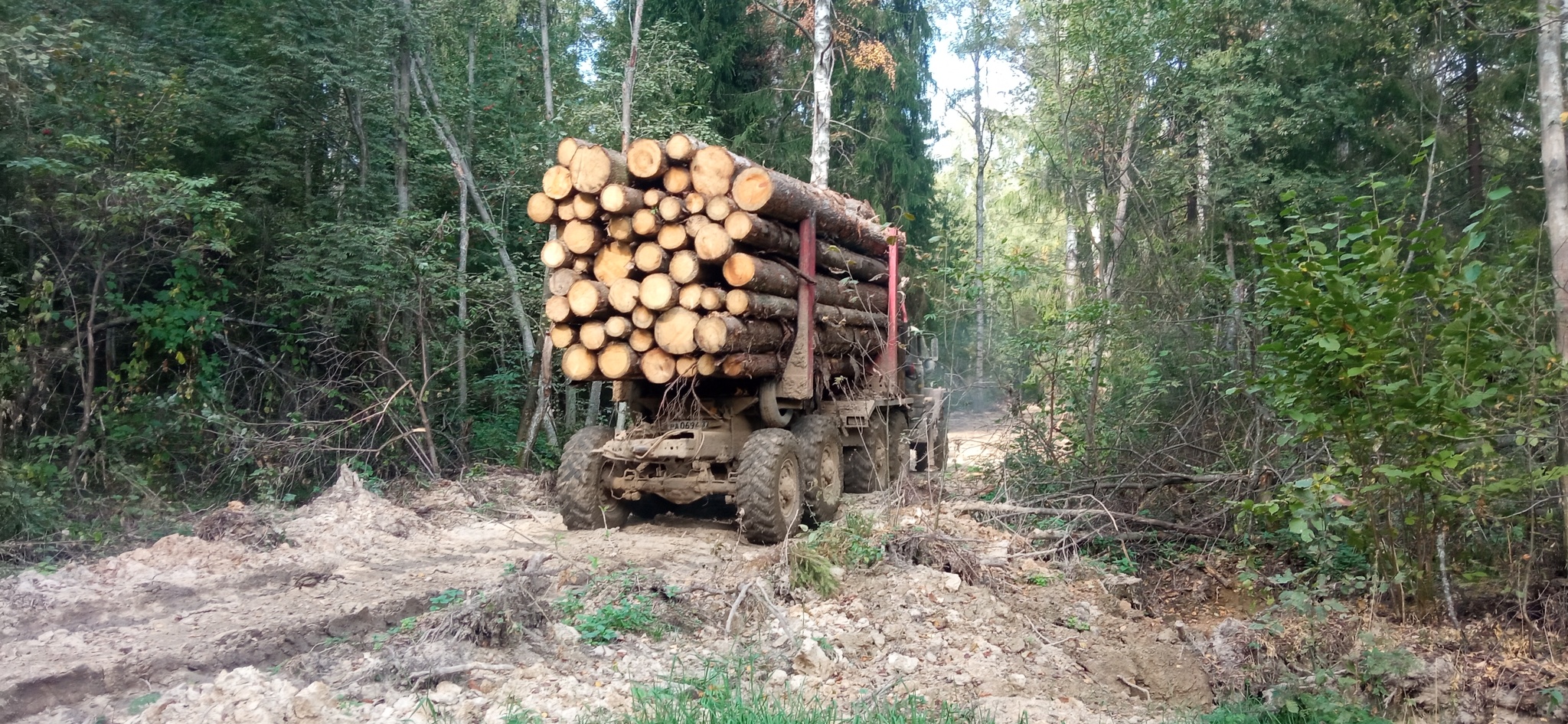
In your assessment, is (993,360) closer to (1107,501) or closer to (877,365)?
(877,365)

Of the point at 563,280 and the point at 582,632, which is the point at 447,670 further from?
the point at 563,280

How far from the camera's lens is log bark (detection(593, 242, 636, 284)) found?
25.8 feet

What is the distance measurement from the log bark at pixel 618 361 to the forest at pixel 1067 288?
2518mm

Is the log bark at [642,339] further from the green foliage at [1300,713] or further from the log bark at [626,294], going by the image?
the green foliage at [1300,713]

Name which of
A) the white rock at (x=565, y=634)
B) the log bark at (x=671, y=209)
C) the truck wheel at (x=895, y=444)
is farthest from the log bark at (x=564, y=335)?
the truck wheel at (x=895, y=444)

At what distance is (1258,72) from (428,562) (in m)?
11.5

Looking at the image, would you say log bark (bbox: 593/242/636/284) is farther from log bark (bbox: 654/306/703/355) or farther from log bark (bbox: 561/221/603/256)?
log bark (bbox: 654/306/703/355)

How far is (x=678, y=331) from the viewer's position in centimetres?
753

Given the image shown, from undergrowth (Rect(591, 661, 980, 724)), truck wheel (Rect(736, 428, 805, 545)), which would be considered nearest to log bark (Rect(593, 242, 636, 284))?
truck wheel (Rect(736, 428, 805, 545))

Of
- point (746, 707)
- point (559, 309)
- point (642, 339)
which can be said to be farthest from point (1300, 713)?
point (559, 309)

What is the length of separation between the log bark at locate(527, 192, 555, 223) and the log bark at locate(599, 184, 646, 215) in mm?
493

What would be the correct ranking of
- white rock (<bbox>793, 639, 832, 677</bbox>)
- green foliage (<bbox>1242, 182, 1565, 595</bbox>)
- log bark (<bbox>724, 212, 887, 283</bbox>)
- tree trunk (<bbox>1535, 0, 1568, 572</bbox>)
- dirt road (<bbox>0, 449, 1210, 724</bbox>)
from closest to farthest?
1. dirt road (<bbox>0, 449, 1210, 724</bbox>)
2. green foliage (<bbox>1242, 182, 1565, 595</bbox>)
3. white rock (<bbox>793, 639, 832, 677</bbox>)
4. tree trunk (<bbox>1535, 0, 1568, 572</bbox>)
5. log bark (<bbox>724, 212, 887, 283</bbox>)

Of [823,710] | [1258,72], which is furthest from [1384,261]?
[1258,72]

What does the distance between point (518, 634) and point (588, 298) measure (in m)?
3.21
